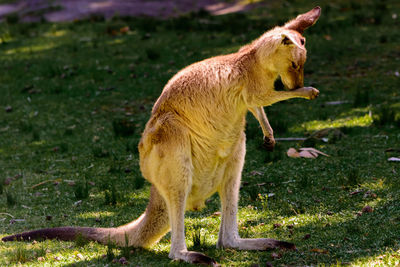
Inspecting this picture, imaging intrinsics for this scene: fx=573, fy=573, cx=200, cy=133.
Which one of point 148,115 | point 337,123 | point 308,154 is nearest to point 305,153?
point 308,154

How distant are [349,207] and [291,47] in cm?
194

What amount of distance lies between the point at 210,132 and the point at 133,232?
1.05 m

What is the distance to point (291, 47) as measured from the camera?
417cm

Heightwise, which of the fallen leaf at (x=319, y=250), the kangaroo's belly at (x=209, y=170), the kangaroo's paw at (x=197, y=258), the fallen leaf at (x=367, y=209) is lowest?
the fallen leaf at (x=367, y=209)

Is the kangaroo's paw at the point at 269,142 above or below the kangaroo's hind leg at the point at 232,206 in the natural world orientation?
above

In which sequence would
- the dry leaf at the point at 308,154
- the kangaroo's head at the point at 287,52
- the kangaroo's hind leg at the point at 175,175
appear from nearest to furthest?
the kangaroo's head at the point at 287,52, the kangaroo's hind leg at the point at 175,175, the dry leaf at the point at 308,154

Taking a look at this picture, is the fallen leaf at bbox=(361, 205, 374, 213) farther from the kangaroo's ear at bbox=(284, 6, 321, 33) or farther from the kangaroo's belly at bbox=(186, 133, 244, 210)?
the kangaroo's ear at bbox=(284, 6, 321, 33)

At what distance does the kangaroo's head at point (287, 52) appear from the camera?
4.17 meters

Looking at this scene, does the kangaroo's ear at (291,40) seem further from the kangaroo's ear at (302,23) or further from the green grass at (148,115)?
the green grass at (148,115)

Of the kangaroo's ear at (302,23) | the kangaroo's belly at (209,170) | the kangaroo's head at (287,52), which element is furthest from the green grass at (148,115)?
the kangaroo's ear at (302,23)

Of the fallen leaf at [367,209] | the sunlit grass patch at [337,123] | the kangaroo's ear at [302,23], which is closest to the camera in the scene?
the kangaroo's ear at [302,23]

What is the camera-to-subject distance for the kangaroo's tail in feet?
14.8

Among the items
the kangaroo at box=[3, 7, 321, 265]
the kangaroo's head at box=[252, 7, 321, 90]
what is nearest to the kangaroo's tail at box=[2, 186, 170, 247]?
the kangaroo at box=[3, 7, 321, 265]

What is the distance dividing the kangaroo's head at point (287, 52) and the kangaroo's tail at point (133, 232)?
4.39 ft
